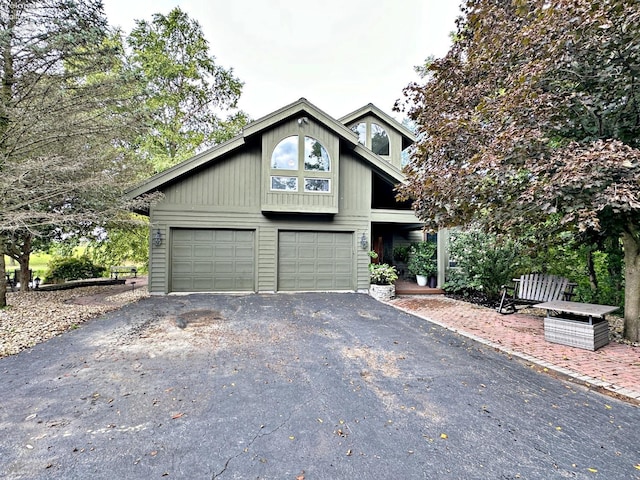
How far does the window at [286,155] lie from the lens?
354 inches

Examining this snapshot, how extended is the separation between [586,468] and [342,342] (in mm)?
3097

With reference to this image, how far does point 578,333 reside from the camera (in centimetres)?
450

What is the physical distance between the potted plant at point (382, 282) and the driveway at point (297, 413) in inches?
152

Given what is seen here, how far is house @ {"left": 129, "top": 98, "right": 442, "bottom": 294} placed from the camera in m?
8.81

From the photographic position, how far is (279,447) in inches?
88.9

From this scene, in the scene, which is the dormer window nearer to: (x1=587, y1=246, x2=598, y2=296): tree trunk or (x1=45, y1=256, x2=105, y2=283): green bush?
(x1=587, y1=246, x2=598, y2=296): tree trunk

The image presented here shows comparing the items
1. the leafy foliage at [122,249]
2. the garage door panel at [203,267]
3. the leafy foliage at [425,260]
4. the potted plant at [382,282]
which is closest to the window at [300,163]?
the potted plant at [382,282]

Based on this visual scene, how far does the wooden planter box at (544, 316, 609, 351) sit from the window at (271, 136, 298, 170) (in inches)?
283

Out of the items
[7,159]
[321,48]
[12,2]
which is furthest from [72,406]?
[321,48]

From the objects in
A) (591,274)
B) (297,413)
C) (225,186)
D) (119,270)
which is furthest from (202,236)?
(591,274)

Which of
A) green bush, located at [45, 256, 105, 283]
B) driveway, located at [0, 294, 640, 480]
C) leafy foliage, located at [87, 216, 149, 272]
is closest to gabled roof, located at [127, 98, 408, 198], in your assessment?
leafy foliage, located at [87, 216, 149, 272]

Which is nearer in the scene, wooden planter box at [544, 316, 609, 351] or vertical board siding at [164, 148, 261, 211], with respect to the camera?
wooden planter box at [544, 316, 609, 351]

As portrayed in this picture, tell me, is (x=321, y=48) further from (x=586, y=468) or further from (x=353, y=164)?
(x=586, y=468)

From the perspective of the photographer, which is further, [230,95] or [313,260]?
[230,95]
